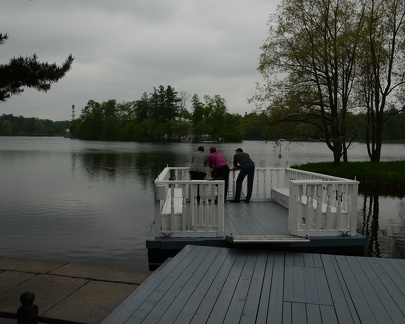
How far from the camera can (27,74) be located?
520cm

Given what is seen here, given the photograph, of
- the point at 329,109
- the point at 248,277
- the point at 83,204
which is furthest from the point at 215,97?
the point at 248,277

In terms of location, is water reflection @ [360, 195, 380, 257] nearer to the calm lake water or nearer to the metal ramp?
the calm lake water

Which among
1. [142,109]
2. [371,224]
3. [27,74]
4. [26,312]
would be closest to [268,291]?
[26,312]

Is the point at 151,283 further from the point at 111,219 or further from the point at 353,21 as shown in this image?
the point at 353,21

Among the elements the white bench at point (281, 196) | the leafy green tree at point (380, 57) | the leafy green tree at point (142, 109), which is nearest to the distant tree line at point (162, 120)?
the leafy green tree at point (142, 109)

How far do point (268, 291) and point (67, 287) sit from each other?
2814 millimetres

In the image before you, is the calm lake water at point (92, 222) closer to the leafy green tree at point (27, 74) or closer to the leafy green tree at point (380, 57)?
the leafy green tree at point (27, 74)

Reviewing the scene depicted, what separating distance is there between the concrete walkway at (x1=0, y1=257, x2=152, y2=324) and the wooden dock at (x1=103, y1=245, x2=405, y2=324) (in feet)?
2.15

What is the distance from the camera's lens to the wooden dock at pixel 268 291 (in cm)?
360

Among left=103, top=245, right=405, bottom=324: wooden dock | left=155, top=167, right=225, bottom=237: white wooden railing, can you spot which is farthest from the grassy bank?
left=103, top=245, right=405, bottom=324: wooden dock

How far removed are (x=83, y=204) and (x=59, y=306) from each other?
11.6 metres

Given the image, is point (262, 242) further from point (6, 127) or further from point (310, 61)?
point (6, 127)

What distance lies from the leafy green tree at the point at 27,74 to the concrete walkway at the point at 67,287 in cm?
268

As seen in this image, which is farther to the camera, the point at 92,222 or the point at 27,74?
the point at 92,222
